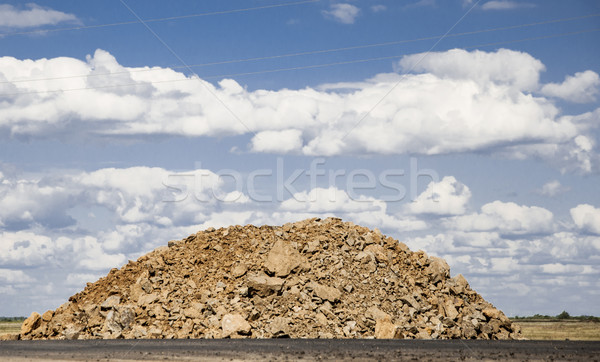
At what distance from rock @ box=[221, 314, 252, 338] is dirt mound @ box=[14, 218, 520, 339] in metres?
0.05

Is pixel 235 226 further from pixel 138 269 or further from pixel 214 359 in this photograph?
pixel 214 359

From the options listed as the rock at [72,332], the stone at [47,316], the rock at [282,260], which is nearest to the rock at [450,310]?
the rock at [282,260]

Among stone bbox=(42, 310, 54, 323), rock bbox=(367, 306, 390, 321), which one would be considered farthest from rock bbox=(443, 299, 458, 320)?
stone bbox=(42, 310, 54, 323)

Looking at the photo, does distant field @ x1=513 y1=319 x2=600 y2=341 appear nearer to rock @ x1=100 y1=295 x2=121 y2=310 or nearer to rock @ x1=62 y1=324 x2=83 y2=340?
rock @ x1=100 y1=295 x2=121 y2=310

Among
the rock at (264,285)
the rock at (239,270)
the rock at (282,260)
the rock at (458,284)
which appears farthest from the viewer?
the rock at (458,284)

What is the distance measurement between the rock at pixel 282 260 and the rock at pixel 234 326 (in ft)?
16.1

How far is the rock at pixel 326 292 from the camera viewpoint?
35188 millimetres

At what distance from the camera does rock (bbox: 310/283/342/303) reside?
35.2 m

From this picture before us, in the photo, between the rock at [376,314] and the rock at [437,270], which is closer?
the rock at [376,314]

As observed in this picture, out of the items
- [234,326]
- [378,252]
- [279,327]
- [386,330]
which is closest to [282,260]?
[279,327]

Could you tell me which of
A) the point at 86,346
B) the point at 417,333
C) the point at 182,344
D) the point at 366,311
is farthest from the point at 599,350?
the point at 86,346

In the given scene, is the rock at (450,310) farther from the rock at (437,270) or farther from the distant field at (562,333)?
the distant field at (562,333)

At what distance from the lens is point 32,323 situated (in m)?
38.2

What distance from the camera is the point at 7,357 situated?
24.3m
